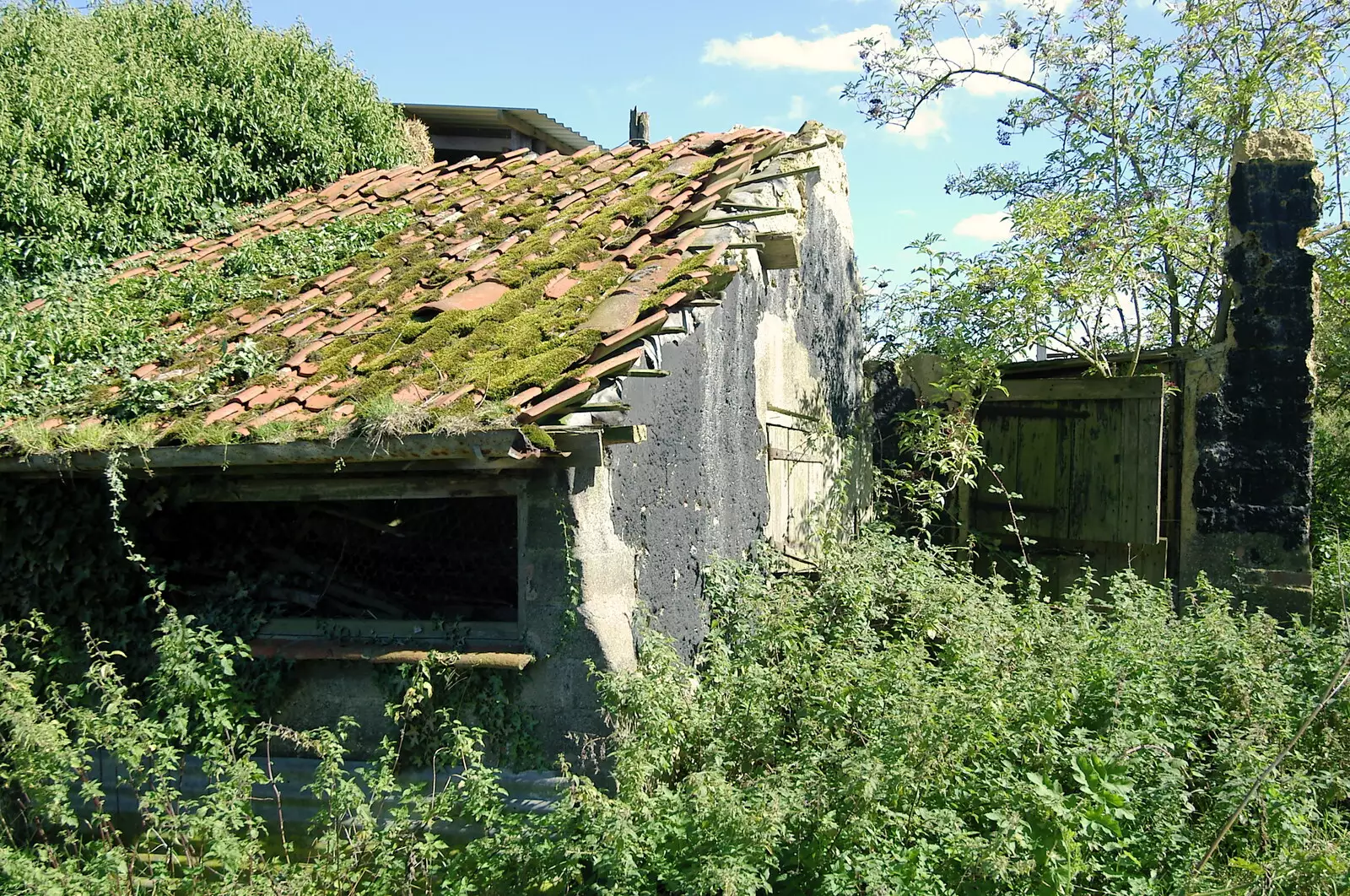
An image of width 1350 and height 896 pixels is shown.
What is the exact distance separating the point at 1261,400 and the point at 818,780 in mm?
4607

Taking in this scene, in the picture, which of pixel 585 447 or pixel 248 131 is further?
pixel 248 131

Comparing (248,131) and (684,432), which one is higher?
(248,131)

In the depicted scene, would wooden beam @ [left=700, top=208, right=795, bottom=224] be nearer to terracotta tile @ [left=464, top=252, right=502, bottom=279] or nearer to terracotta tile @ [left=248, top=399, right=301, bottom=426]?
terracotta tile @ [left=464, top=252, right=502, bottom=279]

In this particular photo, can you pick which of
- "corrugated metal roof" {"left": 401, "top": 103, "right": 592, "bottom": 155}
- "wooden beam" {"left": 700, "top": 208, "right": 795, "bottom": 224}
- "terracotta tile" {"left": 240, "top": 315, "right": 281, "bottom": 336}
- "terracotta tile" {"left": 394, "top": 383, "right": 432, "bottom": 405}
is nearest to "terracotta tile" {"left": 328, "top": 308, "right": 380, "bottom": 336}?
"terracotta tile" {"left": 240, "top": 315, "right": 281, "bottom": 336}

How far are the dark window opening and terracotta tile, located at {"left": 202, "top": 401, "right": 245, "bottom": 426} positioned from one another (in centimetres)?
69

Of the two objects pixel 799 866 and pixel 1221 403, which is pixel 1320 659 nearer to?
pixel 1221 403

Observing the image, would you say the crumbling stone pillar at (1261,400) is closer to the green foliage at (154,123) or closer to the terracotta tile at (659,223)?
the terracotta tile at (659,223)

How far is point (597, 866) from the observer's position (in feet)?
11.5

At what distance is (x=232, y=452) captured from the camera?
436cm

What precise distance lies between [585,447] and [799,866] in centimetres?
178

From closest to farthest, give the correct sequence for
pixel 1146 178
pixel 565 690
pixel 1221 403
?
pixel 565 690 < pixel 1221 403 < pixel 1146 178

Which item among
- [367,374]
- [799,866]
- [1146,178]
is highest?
[1146,178]

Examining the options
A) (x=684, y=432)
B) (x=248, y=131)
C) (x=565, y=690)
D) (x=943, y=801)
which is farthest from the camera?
(x=248, y=131)

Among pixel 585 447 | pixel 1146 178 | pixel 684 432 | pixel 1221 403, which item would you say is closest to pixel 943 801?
pixel 585 447
